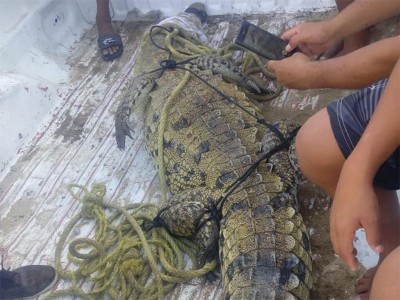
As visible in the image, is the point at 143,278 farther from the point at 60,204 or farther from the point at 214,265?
the point at 60,204

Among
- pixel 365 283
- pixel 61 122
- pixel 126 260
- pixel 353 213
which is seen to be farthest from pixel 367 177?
pixel 61 122

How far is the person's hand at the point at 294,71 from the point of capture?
155 cm

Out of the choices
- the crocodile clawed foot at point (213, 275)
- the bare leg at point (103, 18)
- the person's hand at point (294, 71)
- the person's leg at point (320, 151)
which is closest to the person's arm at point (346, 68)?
the person's hand at point (294, 71)

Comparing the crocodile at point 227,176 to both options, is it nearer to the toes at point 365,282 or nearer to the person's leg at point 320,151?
the toes at point 365,282

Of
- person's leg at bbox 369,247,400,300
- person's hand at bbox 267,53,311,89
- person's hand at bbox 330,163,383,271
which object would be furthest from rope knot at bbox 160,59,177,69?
person's leg at bbox 369,247,400,300

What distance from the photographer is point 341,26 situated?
1716mm

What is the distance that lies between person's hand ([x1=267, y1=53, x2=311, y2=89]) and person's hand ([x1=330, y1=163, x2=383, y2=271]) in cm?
42

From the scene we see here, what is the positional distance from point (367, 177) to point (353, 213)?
87 mm

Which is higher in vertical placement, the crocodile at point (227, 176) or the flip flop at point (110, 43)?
the flip flop at point (110, 43)

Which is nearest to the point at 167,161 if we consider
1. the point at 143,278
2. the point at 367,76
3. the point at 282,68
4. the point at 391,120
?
the point at 143,278

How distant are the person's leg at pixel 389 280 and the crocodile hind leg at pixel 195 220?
2.79 feet

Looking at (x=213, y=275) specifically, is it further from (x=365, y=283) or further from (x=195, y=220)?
(x=365, y=283)

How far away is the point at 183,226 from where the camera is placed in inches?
79.8

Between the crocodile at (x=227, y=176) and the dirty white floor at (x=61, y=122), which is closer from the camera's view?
the crocodile at (x=227, y=176)
